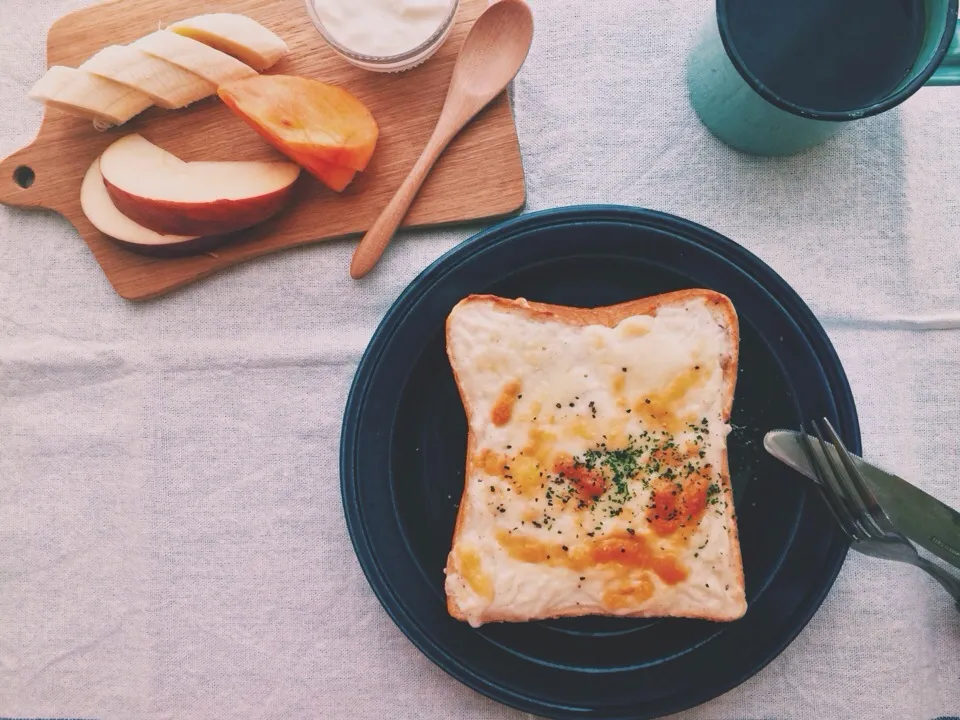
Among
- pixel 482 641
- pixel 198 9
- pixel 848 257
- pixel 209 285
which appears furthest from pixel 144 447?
pixel 848 257

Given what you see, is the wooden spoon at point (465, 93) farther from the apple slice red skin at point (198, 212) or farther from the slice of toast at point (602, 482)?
the slice of toast at point (602, 482)

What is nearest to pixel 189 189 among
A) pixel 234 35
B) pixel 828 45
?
pixel 234 35

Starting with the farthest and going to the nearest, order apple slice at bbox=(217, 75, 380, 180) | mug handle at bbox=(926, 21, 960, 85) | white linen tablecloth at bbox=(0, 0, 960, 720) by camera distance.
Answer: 1. white linen tablecloth at bbox=(0, 0, 960, 720)
2. apple slice at bbox=(217, 75, 380, 180)
3. mug handle at bbox=(926, 21, 960, 85)

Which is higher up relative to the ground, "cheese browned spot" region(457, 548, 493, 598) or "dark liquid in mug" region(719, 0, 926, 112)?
"dark liquid in mug" region(719, 0, 926, 112)

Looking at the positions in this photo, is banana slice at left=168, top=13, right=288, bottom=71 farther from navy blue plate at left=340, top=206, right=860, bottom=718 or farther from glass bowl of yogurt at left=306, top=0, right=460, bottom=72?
navy blue plate at left=340, top=206, right=860, bottom=718

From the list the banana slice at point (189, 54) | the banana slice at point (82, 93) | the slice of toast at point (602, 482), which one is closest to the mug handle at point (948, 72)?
the slice of toast at point (602, 482)

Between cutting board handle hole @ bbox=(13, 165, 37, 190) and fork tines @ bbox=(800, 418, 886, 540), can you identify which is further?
cutting board handle hole @ bbox=(13, 165, 37, 190)

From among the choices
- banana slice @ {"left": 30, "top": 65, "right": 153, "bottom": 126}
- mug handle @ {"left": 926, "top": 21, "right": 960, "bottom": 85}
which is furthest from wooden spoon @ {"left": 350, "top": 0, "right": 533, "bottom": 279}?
mug handle @ {"left": 926, "top": 21, "right": 960, "bottom": 85}

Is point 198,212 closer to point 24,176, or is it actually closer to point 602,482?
point 24,176
